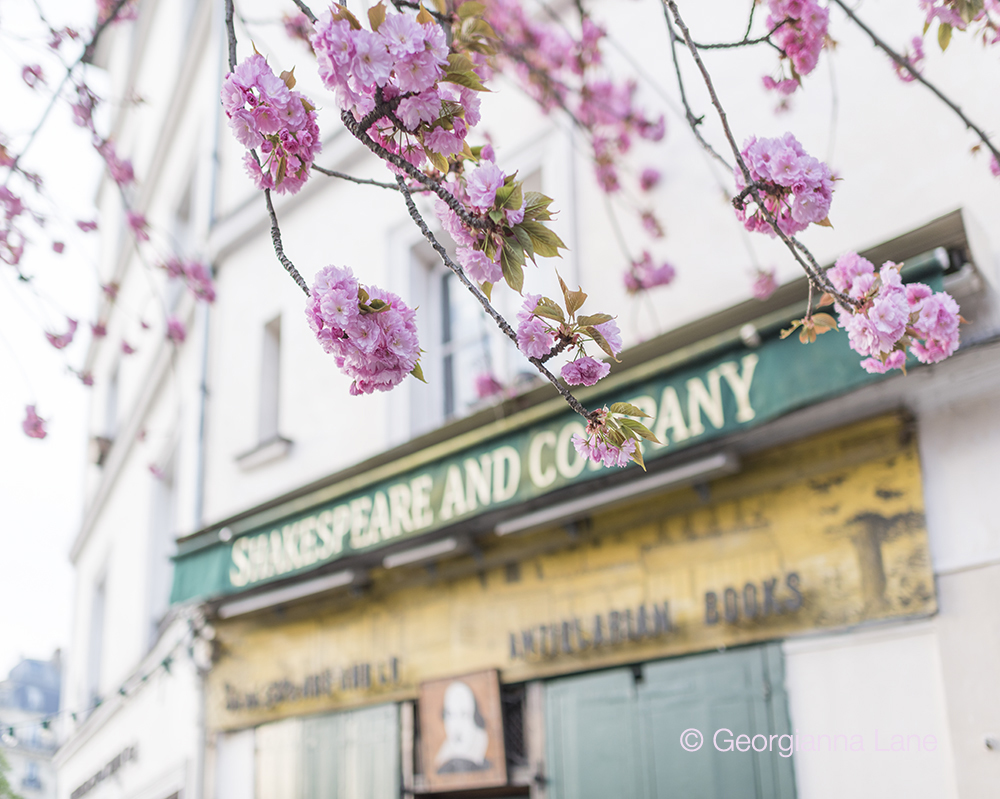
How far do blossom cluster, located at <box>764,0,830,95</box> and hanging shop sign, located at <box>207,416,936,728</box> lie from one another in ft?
5.61

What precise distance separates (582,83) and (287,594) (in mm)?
3815

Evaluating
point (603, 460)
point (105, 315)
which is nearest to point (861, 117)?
point (603, 460)

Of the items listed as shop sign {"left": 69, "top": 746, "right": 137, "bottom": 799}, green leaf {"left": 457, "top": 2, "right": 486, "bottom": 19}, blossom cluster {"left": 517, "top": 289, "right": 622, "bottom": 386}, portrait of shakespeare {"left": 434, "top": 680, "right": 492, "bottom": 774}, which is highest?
green leaf {"left": 457, "top": 2, "right": 486, "bottom": 19}

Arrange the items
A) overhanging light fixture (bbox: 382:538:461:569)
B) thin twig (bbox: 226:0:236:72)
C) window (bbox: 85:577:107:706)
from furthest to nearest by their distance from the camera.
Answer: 1. window (bbox: 85:577:107:706)
2. overhanging light fixture (bbox: 382:538:461:569)
3. thin twig (bbox: 226:0:236:72)

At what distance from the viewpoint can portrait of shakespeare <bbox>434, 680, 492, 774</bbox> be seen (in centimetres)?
520

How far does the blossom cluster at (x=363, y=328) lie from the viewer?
1.87 meters

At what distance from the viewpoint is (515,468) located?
16.3 feet

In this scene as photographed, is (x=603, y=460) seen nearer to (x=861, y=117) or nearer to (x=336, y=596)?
(x=861, y=117)

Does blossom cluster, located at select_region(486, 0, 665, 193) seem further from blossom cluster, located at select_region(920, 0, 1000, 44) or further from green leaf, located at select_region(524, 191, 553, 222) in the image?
green leaf, located at select_region(524, 191, 553, 222)

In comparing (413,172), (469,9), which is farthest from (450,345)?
(413,172)

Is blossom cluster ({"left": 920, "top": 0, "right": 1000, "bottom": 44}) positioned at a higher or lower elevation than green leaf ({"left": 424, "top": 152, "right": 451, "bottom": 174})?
higher

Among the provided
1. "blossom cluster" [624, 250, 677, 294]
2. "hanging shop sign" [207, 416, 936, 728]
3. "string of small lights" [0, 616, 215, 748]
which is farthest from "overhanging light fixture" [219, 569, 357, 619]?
"blossom cluster" [624, 250, 677, 294]

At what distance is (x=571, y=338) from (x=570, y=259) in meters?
3.90

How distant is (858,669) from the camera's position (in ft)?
12.6
